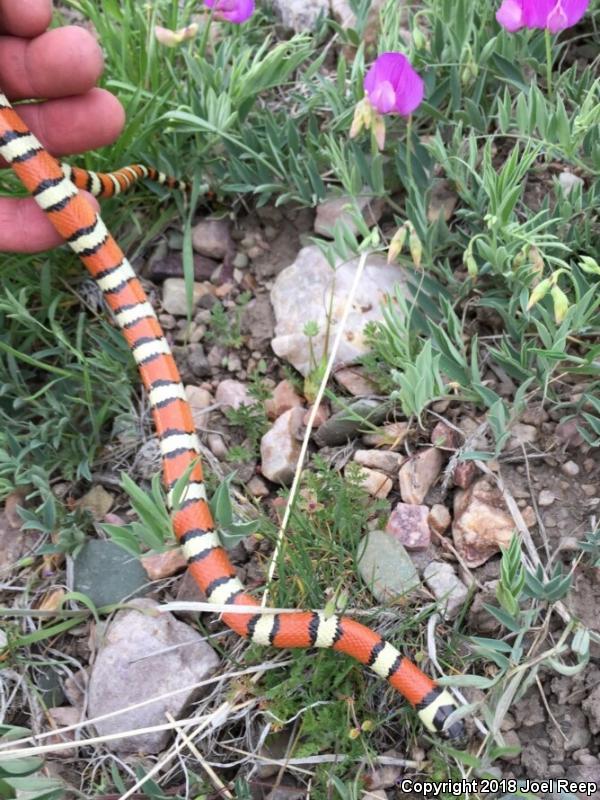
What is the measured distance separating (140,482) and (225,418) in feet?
1.39

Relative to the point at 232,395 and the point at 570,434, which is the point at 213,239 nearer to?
the point at 232,395

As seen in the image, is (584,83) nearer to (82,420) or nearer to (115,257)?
(115,257)

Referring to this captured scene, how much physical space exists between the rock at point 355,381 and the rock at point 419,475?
0.34 metres

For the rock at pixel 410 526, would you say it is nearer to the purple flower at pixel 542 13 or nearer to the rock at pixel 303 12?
the purple flower at pixel 542 13

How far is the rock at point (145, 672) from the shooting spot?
2.58 meters

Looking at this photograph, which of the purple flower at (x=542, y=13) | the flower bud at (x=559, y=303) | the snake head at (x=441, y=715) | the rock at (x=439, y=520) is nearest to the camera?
the flower bud at (x=559, y=303)

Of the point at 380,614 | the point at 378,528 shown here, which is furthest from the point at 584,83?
the point at 380,614

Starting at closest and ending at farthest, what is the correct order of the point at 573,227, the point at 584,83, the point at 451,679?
1. the point at 451,679
2. the point at 573,227
3. the point at 584,83

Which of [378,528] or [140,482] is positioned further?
[140,482]

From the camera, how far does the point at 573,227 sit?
279 cm

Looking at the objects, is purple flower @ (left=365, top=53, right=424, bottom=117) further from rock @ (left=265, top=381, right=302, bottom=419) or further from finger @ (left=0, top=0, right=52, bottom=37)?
finger @ (left=0, top=0, right=52, bottom=37)

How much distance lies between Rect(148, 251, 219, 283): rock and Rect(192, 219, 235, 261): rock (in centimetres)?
4

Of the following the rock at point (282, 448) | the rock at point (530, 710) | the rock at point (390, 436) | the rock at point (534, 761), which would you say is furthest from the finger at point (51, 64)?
the rock at point (534, 761)

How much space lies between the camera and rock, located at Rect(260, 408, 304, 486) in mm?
2914
